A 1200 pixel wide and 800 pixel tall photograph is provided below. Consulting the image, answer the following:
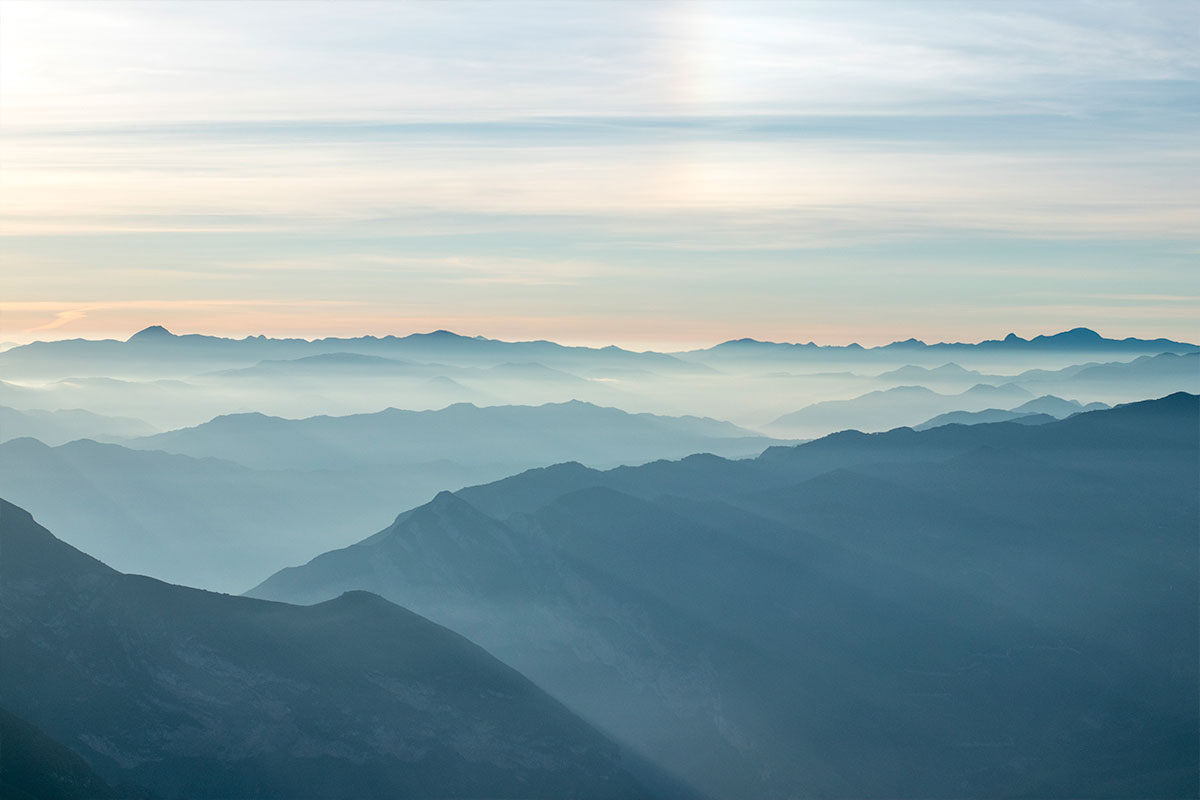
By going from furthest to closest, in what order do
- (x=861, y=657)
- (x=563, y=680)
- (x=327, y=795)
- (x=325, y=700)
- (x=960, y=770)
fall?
1. (x=861, y=657)
2. (x=563, y=680)
3. (x=960, y=770)
4. (x=325, y=700)
5. (x=327, y=795)

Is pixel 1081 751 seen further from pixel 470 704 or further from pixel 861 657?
pixel 470 704

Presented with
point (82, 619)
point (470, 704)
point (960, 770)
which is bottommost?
point (960, 770)

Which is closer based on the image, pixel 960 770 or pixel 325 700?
pixel 325 700

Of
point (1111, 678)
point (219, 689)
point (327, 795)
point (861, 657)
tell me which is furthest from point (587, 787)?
point (1111, 678)

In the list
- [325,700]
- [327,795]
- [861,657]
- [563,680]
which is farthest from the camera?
[861,657]

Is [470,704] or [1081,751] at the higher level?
[470,704]

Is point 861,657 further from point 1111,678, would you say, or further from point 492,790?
point 492,790
